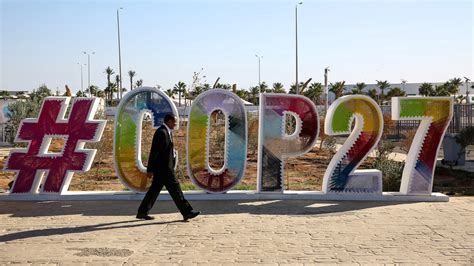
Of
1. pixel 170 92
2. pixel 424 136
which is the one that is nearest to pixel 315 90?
pixel 170 92

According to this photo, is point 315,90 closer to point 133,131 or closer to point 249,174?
point 249,174

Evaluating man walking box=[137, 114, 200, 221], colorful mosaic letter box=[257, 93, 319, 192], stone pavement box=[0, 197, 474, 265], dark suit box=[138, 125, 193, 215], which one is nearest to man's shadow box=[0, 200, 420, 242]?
stone pavement box=[0, 197, 474, 265]

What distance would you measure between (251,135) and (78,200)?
40.1 feet

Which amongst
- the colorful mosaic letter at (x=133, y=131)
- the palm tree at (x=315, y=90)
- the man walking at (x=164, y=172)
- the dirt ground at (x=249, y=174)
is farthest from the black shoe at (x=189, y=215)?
the palm tree at (x=315, y=90)

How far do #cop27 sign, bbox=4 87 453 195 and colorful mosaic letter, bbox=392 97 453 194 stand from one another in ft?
0.06

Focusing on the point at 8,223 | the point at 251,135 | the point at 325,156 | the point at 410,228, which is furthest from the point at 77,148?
the point at 325,156

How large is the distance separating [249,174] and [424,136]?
7.39 m

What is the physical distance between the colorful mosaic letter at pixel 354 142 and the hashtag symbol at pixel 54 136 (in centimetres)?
459

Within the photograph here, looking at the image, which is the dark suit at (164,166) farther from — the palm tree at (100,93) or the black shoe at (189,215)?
the palm tree at (100,93)

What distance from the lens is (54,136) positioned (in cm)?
1130

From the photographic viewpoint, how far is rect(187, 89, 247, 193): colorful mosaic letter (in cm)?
1134

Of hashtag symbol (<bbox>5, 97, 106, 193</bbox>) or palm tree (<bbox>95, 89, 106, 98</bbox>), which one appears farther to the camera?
palm tree (<bbox>95, 89, 106, 98</bbox>)

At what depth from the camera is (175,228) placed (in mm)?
8969

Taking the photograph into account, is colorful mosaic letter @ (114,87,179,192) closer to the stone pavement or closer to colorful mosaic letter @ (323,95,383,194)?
the stone pavement
